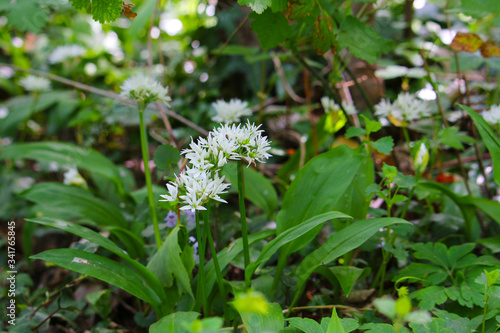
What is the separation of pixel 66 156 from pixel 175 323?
4.36 ft

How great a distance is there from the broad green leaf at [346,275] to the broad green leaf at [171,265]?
1.38ft

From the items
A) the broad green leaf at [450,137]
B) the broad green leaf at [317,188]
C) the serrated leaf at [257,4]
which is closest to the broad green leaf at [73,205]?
the broad green leaf at [317,188]

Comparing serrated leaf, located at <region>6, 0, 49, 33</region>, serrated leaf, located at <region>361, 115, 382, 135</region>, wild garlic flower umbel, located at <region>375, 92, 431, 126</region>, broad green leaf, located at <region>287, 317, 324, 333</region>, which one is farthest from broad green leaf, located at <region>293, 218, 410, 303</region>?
serrated leaf, located at <region>6, 0, 49, 33</region>

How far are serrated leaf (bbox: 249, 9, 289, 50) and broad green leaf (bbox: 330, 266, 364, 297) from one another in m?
0.76

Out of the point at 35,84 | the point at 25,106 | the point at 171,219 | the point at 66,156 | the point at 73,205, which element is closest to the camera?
the point at 171,219

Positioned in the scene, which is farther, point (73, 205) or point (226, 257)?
point (73, 205)

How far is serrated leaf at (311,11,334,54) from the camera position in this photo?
1.23 m

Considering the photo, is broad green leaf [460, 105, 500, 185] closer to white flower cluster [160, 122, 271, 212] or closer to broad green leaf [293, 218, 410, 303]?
broad green leaf [293, 218, 410, 303]

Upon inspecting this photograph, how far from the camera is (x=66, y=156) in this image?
1920 millimetres

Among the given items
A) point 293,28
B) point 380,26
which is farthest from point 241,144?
point 380,26

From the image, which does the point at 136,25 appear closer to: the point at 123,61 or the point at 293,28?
the point at 293,28

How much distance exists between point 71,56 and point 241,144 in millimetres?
2583

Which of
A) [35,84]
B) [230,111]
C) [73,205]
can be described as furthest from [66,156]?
[230,111]

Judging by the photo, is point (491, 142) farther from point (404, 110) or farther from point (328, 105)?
point (328, 105)
